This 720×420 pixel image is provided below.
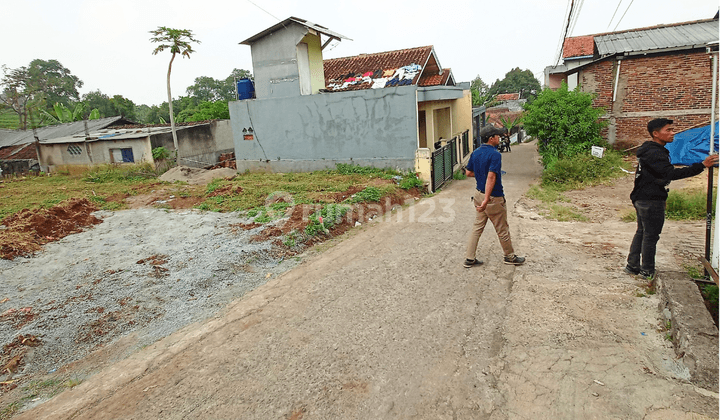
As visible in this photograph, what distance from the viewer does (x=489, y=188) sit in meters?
5.38

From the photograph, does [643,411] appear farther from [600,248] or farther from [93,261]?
[93,261]

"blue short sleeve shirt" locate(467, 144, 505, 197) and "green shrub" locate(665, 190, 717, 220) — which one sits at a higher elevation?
"blue short sleeve shirt" locate(467, 144, 505, 197)

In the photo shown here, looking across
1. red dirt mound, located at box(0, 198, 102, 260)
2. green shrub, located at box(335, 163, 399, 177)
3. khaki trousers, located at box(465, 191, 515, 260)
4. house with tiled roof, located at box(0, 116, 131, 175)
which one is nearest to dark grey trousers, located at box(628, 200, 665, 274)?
khaki trousers, located at box(465, 191, 515, 260)

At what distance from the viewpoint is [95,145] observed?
21.4 metres

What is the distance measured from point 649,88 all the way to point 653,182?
13.3 metres

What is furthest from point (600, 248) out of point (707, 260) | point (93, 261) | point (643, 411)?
point (93, 261)

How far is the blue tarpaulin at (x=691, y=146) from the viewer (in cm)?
1216

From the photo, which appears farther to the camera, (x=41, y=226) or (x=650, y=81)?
(x=650, y=81)

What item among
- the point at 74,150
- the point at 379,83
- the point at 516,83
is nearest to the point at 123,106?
the point at 74,150

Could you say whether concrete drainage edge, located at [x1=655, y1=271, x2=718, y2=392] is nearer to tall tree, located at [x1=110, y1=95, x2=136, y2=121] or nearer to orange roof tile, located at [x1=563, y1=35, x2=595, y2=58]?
orange roof tile, located at [x1=563, y1=35, x2=595, y2=58]

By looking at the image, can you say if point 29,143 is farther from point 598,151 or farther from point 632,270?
point 632,270

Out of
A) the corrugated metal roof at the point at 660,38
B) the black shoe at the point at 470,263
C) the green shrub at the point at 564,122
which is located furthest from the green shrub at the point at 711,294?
the corrugated metal roof at the point at 660,38

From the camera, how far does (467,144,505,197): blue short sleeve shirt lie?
17.7 ft

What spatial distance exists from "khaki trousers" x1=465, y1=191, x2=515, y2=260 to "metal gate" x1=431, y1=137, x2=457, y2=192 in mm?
6948
